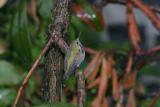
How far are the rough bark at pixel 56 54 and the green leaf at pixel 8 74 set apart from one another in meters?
0.33

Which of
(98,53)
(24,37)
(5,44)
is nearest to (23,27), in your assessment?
(24,37)

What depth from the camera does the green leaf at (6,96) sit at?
803 mm

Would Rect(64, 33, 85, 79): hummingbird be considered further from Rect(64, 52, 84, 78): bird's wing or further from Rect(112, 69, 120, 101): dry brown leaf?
Rect(112, 69, 120, 101): dry brown leaf

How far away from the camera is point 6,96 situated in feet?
2.66

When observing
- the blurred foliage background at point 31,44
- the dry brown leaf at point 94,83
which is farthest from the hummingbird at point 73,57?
the dry brown leaf at point 94,83

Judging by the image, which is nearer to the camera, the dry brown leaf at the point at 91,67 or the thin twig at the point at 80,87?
the thin twig at the point at 80,87

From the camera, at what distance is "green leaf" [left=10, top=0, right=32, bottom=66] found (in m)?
0.87

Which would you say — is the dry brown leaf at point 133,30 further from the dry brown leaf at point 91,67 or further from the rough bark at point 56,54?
the rough bark at point 56,54

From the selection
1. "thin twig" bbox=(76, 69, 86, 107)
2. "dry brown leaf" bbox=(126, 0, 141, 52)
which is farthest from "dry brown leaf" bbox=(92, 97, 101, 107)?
"thin twig" bbox=(76, 69, 86, 107)

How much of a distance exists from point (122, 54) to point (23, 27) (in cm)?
21

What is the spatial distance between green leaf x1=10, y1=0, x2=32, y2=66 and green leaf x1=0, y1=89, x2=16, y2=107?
0.06m

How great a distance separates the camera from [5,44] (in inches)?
45.8

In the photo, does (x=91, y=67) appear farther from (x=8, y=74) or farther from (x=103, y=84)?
(x=8, y=74)

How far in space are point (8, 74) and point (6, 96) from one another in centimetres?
14
